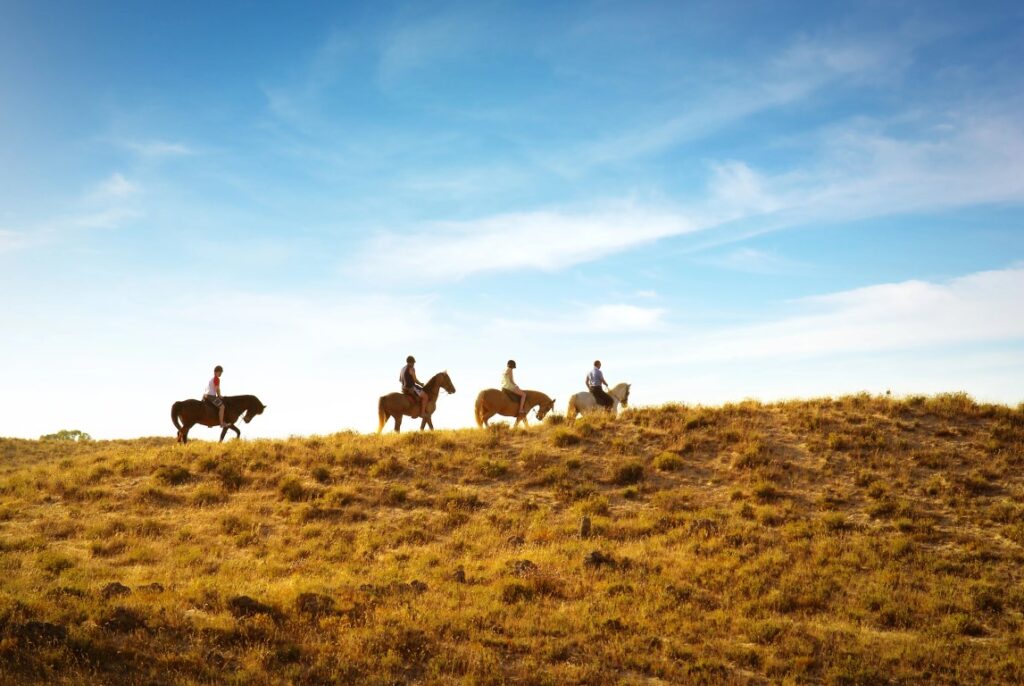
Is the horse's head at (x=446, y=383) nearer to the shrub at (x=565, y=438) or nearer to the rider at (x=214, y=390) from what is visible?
the shrub at (x=565, y=438)

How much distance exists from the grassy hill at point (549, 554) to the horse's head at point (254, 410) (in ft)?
8.47

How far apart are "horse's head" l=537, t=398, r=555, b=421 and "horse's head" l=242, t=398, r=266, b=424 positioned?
11.8 metres

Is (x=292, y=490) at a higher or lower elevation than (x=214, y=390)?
lower

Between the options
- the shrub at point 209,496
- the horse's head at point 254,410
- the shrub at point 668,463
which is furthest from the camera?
the horse's head at point 254,410

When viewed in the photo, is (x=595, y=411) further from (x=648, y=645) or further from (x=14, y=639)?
(x=14, y=639)

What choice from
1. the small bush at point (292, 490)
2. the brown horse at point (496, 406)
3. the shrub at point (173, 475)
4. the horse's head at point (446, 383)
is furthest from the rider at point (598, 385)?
the shrub at point (173, 475)

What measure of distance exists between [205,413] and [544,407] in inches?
555

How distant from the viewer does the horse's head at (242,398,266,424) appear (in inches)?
1179

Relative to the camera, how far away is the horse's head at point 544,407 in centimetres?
3141

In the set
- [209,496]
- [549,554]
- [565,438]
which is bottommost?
[549,554]

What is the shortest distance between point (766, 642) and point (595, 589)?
3.73m

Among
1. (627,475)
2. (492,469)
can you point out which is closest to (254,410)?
(492,469)

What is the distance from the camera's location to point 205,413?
94.9ft

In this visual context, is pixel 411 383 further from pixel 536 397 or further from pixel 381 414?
pixel 536 397
